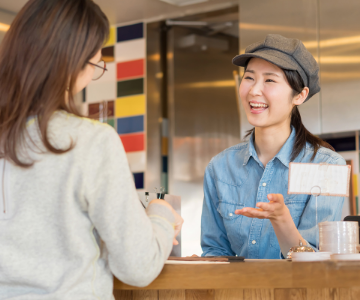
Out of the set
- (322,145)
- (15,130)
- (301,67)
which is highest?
(301,67)

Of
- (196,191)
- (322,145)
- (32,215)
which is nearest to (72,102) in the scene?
(32,215)

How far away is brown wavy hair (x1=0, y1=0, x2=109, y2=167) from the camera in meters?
0.90

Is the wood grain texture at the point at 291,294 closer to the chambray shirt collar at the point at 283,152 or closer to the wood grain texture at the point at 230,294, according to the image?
the wood grain texture at the point at 230,294

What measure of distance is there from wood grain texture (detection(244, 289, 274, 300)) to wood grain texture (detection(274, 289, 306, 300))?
2 centimetres

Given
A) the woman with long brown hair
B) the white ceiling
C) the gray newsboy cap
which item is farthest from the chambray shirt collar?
the white ceiling

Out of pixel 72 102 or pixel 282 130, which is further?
pixel 282 130

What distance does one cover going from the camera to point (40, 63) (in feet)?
2.96

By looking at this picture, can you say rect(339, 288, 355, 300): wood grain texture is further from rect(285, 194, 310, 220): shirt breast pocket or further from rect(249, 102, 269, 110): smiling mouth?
A: rect(249, 102, 269, 110): smiling mouth

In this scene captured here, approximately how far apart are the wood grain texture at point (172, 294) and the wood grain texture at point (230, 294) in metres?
0.09

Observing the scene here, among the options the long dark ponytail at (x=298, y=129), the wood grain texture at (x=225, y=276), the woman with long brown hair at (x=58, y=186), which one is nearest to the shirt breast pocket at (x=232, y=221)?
the long dark ponytail at (x=298, y=129)

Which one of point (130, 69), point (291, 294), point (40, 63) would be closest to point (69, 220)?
point (40, 63)

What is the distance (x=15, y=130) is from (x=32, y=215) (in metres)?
0.16

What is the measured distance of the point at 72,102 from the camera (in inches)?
36.9

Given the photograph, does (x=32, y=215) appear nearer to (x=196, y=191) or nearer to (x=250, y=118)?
(x=250, y=118)
